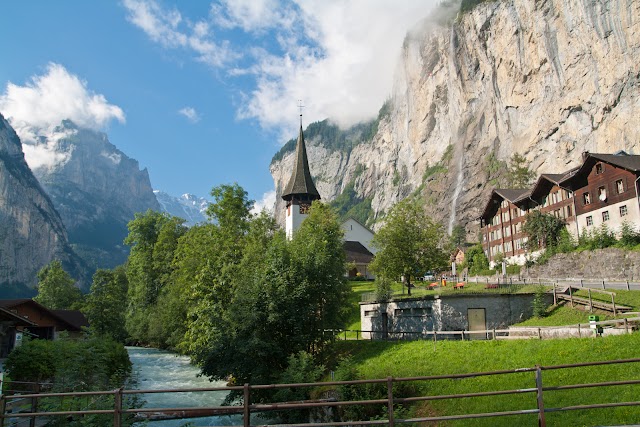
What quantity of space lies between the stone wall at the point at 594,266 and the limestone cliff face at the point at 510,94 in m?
50.9

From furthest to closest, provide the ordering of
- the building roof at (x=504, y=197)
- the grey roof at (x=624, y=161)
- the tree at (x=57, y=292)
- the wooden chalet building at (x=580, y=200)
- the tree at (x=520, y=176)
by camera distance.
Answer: the tree at (x=520, y=176) → the tree at (x=57, y=292) → the building roof at (x=504, y=197) → the wooden chalet building at (x=580, y=200) → the grey roof at (x=624, y=161)

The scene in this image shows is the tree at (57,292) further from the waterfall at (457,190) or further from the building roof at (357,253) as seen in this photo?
the waterfall at (457,190)

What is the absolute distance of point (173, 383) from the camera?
33906 millimetres

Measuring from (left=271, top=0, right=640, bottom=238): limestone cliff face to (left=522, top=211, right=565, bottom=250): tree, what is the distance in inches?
1643

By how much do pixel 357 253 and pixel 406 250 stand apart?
114ft

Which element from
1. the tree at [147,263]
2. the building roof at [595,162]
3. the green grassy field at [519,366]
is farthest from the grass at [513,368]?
the tree at [147,263]

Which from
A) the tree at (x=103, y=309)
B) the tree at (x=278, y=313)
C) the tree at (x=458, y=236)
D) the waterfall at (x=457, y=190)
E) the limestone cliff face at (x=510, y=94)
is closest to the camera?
the tree at (x=278, y=313)

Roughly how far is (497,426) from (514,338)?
1123cm

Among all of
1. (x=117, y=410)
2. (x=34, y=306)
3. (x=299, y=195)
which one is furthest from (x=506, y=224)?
(x=117, y=410)

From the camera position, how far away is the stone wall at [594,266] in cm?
3884

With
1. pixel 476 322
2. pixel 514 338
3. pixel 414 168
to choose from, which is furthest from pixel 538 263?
pixel 414 168

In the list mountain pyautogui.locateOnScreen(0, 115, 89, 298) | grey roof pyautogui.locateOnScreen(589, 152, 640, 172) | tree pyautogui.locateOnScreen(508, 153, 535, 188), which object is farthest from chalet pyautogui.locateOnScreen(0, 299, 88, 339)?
mountain pyautogui.locateOnScreen(0, 115, 89, 298)

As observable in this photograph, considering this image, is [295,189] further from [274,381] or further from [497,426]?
[497,426]

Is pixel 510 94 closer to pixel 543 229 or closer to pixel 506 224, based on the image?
pixel 506 224
